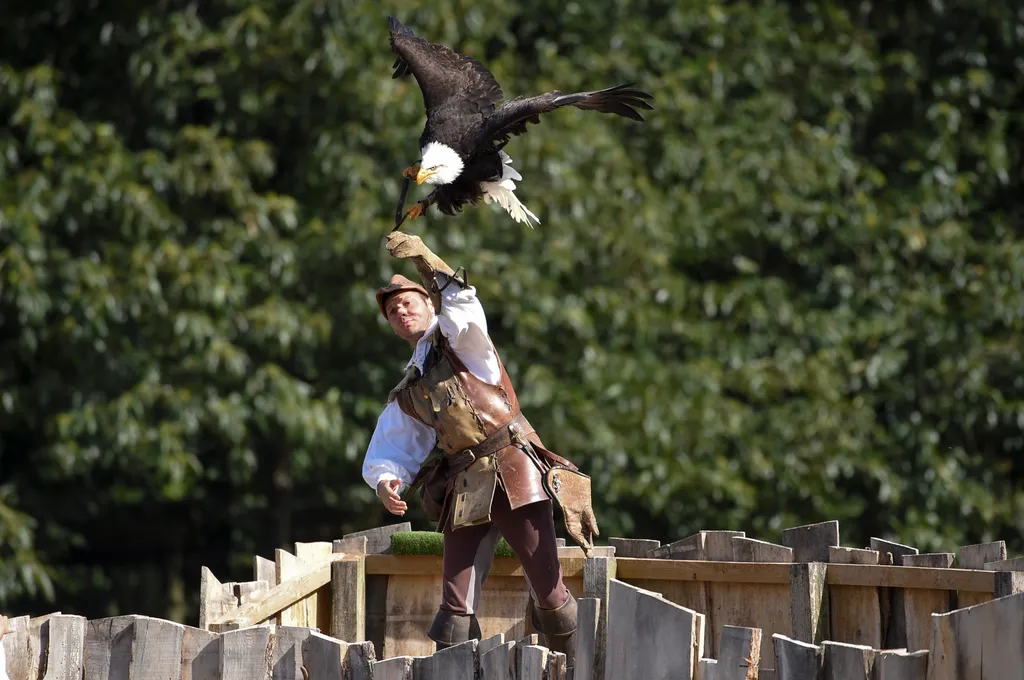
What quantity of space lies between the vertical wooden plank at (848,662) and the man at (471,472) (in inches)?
46.5

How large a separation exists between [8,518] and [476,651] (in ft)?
17.2

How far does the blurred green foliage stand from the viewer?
7801 mm

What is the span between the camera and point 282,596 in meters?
4.54

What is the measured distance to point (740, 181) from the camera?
873cm

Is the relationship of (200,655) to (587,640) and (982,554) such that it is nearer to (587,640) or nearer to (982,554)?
(587,640)

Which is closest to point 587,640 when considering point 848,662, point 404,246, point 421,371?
point 848,662

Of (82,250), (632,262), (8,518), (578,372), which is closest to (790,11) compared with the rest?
(632,262)

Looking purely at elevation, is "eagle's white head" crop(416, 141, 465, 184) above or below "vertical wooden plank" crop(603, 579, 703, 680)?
above

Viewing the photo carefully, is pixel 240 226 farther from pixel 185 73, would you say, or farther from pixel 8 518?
pixel 8 518

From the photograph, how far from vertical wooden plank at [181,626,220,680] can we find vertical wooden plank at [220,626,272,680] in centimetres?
4

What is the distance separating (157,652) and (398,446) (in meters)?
0.89

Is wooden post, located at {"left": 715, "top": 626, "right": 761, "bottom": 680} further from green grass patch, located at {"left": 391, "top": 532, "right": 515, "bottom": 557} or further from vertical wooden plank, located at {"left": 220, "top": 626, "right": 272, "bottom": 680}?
green grass patch, located at {"left": 391, "top": 532, "right": 515, "bottom": 557}

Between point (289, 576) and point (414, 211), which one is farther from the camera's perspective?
point (289, 576)

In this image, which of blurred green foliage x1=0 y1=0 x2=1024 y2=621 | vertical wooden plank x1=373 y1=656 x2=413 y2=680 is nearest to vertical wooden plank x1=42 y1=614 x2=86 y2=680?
vertical wooden plank x1=373 y1=656 x2=413 y2=680
